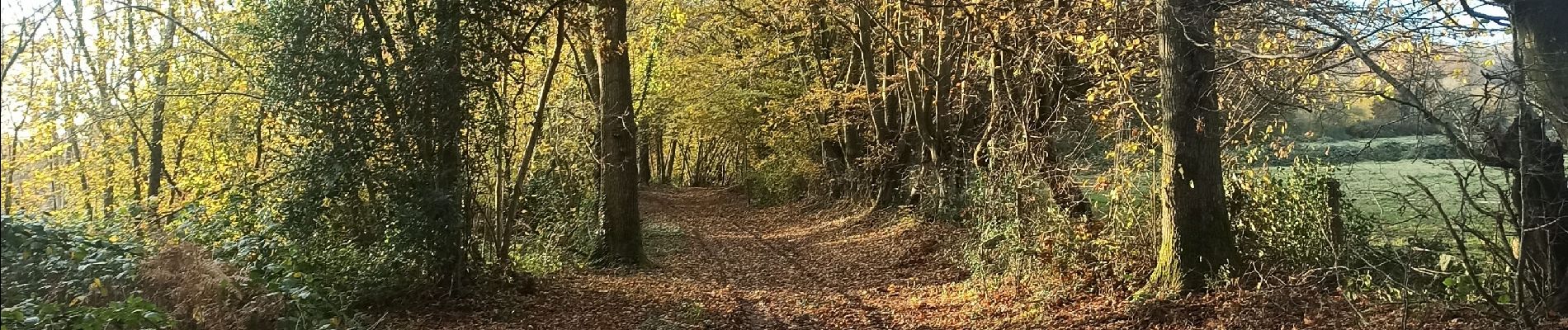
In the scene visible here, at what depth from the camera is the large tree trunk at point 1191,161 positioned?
22.0ft

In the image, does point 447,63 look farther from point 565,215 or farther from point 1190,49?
point 1190,49

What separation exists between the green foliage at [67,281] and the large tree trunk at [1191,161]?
6.92 metres

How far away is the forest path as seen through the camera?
798 centimetres

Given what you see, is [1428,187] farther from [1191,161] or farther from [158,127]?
[158,127]

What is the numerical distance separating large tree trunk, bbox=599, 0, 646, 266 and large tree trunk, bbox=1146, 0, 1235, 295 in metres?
6.03

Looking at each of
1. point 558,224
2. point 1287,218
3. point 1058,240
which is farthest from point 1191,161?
point 558,224

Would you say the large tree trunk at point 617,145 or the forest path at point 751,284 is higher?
the large tree trunk at point 617,145

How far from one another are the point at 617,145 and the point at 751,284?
2422mm

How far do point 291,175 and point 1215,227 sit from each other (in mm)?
7873

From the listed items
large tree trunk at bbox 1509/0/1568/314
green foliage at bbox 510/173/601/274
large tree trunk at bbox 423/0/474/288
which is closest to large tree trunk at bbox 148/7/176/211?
green foliage at bbox 510/173/601/274

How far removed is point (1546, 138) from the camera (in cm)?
505

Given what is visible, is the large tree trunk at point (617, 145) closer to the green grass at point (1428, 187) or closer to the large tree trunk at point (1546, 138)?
the green grass at point (1428, 187)

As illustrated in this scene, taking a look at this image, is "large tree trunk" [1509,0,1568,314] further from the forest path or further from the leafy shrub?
the leafy shrub

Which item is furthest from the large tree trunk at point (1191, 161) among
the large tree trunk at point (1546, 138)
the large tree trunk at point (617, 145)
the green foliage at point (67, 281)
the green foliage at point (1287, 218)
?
the green foliage at point (67, 281)
